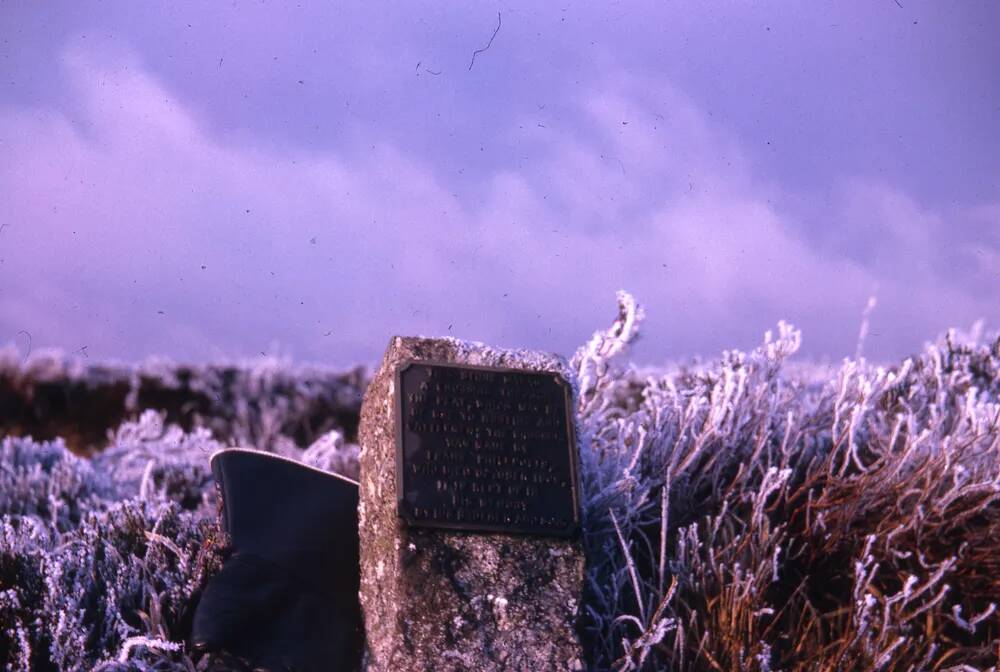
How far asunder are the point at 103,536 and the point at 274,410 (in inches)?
211

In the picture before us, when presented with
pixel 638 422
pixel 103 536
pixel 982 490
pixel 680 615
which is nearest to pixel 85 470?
pixel 103 536

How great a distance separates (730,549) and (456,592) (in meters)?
1.33

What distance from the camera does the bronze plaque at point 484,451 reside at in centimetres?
379

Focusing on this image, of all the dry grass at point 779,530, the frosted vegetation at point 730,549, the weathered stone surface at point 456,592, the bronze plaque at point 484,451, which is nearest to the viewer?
the weathered stone surface at point 456,592

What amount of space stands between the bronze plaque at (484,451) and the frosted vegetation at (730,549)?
47cm

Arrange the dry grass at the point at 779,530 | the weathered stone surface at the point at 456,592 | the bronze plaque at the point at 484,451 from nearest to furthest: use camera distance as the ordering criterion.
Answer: the weathered stone surface at the point at 456,592
the bronze plaque at the point at 484,451
the dry grass at the point at 779,530

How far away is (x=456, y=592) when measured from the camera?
369 cm

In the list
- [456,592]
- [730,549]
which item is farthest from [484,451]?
[730,549]

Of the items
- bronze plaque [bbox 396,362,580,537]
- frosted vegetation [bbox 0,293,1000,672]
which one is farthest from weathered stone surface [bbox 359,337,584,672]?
frosted vegetation [bbox 0,293,1000,672]

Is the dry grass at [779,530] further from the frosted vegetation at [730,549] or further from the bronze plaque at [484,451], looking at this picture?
the bronze plaque at [484,451]

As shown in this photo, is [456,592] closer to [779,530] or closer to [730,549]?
[730,549]

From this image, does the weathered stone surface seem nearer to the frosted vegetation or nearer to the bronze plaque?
the bronze plaque

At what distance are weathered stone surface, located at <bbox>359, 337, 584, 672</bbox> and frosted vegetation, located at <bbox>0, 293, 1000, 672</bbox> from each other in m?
0.25

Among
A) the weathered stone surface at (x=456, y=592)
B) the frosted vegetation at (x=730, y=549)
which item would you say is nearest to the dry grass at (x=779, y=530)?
the frosted vegetation at (x=730, y=549)
